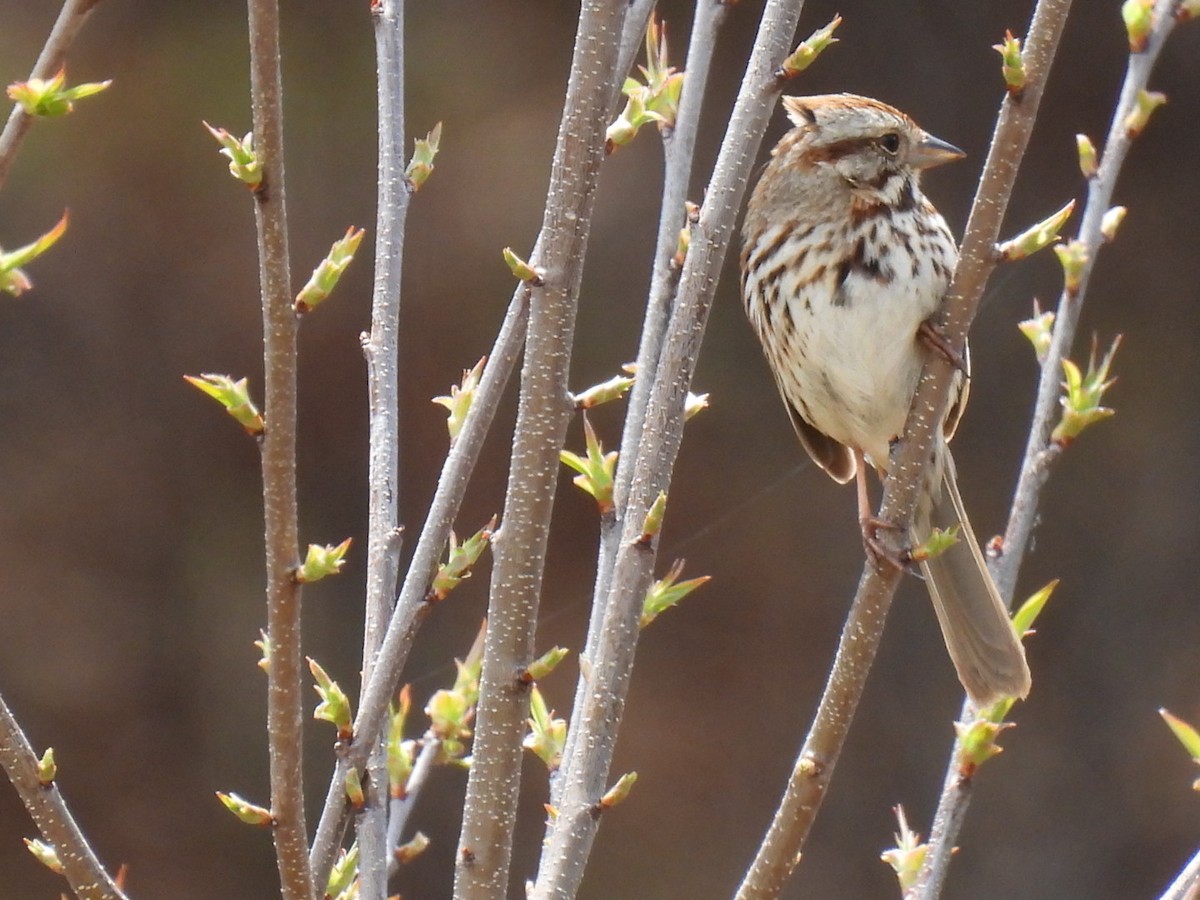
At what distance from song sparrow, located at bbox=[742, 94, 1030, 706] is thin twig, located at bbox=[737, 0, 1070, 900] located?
0.50m

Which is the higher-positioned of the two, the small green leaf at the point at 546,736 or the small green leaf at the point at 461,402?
the small green leaf at the point at 461,402

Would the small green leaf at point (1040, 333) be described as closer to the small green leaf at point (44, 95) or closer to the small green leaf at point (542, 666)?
the small green leaf at point (542, 666)

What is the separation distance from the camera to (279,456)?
1097mm

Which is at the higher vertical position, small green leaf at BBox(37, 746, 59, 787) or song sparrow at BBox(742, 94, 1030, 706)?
song sparrow at BBox(742, 94, 1030, 706)

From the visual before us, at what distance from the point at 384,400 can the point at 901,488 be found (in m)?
0.48

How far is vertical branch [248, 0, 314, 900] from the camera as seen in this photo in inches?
41.7

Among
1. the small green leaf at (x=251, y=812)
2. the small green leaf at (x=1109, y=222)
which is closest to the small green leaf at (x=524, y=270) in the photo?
the small green leaf at (x=251, y=812)

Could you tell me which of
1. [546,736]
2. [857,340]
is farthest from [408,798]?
[857,340]

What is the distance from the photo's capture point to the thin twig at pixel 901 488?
1188 millimetres

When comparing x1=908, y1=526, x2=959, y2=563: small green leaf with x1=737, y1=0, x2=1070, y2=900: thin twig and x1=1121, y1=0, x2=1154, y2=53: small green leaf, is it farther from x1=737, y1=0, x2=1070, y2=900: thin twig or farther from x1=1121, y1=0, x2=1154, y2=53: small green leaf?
x1=1121, y1=0, x2=1154, y2=53: small green leaf

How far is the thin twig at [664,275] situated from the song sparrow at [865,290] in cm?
39

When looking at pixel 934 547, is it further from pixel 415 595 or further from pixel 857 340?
pixel 857 340

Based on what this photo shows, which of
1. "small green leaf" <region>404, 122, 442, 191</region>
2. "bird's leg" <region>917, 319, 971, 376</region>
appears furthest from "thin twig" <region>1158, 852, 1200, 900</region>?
"small green leaf" <region>404, 122, 442, 191</region>

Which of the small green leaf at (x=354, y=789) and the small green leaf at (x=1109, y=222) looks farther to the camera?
the small green leaf at (x=1109, y=222)
